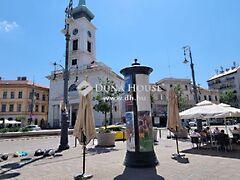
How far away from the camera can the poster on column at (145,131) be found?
8.00 meters

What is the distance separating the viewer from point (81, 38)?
172 feet

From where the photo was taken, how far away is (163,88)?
58344 millimetres

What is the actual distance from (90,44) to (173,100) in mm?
48227

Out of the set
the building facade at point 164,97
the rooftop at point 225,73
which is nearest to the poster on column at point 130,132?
the building facade at point 164,97

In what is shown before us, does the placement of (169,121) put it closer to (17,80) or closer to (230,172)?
(230,172)

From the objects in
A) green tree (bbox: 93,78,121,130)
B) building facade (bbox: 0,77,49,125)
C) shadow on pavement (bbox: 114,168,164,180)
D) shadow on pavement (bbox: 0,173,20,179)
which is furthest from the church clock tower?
shadow on pavement (bbox: 114,168,164,180)

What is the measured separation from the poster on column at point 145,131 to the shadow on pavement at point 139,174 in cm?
90

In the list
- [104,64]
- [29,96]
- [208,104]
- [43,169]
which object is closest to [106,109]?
[208,104]

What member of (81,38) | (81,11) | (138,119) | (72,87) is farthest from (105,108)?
(81,11)

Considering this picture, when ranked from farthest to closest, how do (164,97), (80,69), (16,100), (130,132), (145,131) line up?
(164,97) → (16,100) → (80,69) → (130,132) → (145,131)

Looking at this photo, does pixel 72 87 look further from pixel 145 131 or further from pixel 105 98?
pixel 145 131

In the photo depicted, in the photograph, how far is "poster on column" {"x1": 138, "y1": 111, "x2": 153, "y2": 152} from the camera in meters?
8.00

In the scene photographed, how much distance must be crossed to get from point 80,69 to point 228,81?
5042 centimetres

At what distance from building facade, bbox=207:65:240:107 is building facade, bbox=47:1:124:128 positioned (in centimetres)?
3902
